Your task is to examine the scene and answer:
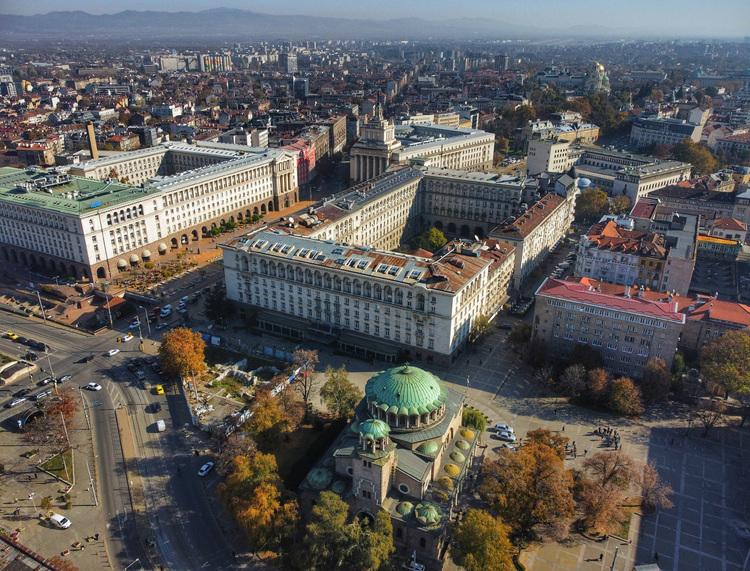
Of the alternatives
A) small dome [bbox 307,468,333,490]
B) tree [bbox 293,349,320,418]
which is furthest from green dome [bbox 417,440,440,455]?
tree [bbox 293,349,320,418]

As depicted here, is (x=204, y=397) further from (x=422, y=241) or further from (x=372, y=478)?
(x=422, y=241)

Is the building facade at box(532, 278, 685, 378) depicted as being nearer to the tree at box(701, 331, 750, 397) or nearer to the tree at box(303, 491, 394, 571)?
the tree at box(701, 331, 750, 397)

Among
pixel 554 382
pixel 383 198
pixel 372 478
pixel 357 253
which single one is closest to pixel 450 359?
pixel 554 382

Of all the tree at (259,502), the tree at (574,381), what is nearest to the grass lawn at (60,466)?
the tree at (259,502)

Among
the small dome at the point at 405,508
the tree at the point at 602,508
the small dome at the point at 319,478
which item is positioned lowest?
the tree at the point at 602,508

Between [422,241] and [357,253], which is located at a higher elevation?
[357,253]

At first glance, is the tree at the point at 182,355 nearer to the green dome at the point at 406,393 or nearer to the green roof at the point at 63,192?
the green dome at the point at 406,393
